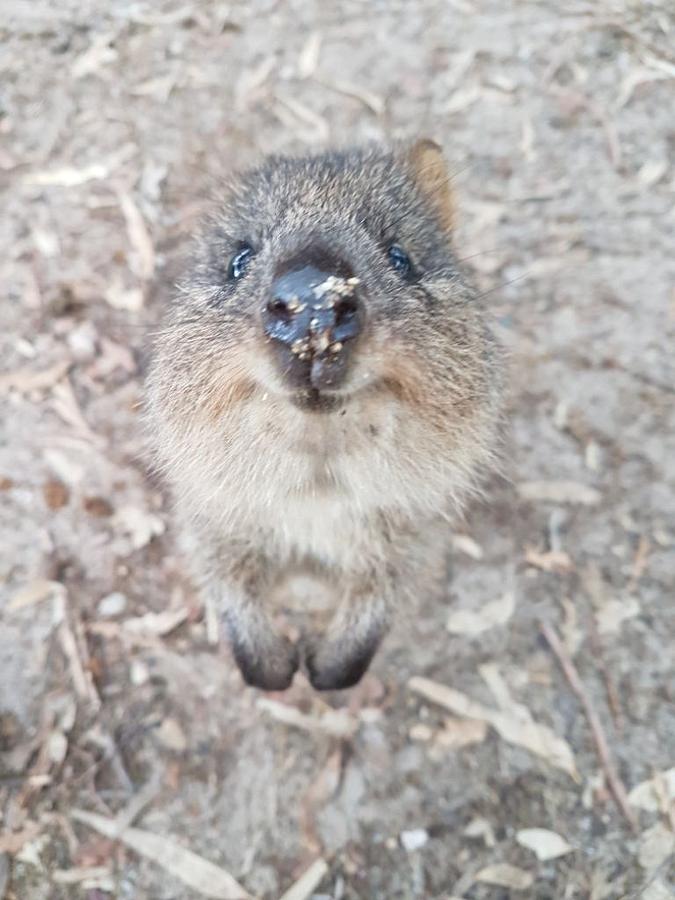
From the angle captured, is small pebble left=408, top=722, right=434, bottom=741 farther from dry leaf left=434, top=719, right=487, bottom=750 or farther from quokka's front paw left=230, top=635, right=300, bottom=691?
quokka's front paw left=230, top=635, right=300, bottom=691

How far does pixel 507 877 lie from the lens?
2957mm

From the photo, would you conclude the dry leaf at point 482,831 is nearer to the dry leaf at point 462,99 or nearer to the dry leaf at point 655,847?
the dry leaf at point 655,847

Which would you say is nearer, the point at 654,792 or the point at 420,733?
the point at 654,792

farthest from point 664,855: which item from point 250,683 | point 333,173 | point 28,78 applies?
point 28,78

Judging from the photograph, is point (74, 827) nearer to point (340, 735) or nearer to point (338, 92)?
point (340, 735)

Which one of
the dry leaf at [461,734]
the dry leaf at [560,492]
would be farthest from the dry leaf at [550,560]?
the dry leaf at [461,734]

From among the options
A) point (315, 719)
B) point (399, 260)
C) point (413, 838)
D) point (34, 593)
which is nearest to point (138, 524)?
point (34, 593)

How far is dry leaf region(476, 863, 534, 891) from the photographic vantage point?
9.69 feet

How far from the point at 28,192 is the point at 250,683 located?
9.74ft

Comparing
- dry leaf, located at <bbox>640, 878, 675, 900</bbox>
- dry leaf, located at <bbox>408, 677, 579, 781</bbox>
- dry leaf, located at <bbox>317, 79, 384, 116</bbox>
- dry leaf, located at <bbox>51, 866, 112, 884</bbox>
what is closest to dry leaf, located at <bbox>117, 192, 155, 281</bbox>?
dry leaf, located at <bbox>317, 79, 384, 116</bbox>

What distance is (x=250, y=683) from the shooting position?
285cm

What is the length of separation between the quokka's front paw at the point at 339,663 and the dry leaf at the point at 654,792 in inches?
50.7

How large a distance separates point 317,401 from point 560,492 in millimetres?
2215

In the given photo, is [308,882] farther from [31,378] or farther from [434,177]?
[434,177]
